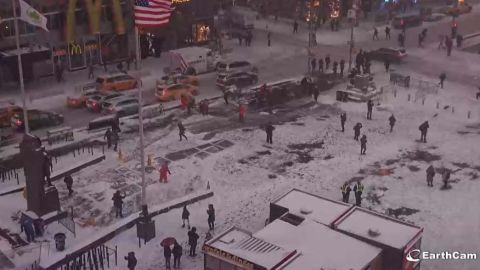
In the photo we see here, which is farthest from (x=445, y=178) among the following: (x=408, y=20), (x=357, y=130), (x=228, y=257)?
(x=408, y=20)

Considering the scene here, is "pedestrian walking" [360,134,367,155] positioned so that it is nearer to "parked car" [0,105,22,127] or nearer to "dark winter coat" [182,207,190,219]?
"dark winter coat" [182,207,190,219]

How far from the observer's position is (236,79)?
5325cm

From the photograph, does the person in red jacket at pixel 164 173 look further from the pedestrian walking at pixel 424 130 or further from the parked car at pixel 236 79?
the parked car at pixel 236 79

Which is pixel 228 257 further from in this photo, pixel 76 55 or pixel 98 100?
pixel 76 55

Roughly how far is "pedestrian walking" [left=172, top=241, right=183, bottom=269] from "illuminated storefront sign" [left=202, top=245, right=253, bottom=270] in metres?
3.34

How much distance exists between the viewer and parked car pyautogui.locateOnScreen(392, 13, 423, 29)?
76000mm

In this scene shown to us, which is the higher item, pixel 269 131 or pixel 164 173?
pixel 269 131

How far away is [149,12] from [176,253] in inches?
383

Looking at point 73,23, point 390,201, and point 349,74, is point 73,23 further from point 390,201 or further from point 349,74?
point 390,201

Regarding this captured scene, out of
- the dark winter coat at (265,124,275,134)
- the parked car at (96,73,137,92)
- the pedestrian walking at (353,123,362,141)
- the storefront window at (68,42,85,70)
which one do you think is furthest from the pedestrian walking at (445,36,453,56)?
the storefront window at (68,42,85,70)

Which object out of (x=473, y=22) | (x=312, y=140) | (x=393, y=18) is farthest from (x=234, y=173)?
(x=473, y=22)

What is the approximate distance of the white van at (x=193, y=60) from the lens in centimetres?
5569

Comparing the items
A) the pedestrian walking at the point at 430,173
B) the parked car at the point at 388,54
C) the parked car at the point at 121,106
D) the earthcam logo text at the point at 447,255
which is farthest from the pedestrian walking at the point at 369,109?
the earthcam logo text at the point at 447,255

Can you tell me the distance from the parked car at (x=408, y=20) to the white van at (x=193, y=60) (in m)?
26.6
